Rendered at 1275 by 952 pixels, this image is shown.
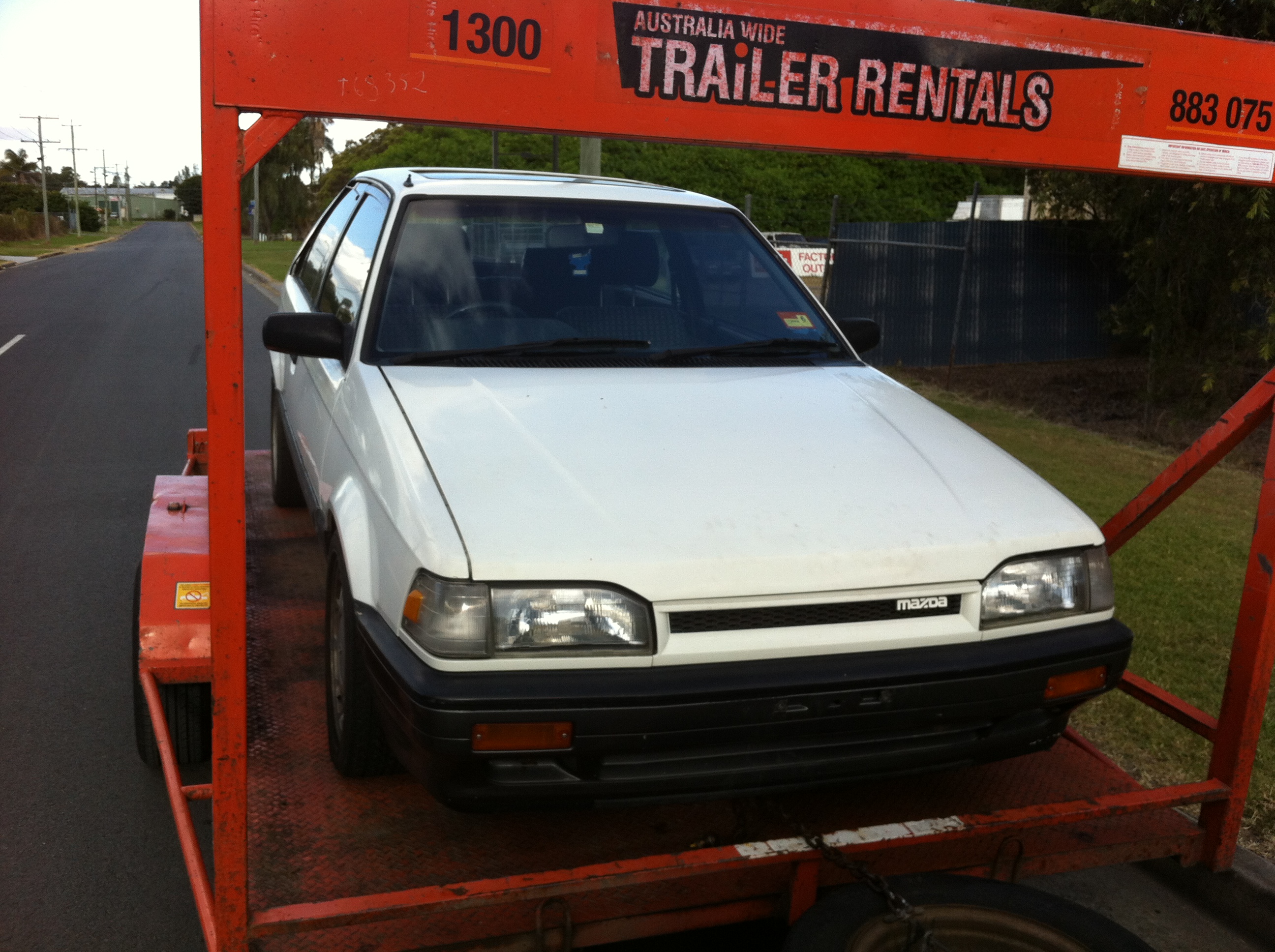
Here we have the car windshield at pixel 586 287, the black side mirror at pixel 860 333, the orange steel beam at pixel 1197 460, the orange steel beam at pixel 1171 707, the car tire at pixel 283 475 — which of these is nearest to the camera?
the orange steel beam at pixel 1197 460

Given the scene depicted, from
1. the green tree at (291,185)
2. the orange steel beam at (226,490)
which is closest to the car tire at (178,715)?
the orange steel beam at (226,490)

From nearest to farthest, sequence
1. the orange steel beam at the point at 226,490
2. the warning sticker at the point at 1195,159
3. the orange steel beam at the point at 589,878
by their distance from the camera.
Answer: the orange steel beam at the point at 226,490, the orange steel beam at the point at 589,878, the warning sticker at the point at 1195,159

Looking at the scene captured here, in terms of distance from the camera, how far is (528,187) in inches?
167

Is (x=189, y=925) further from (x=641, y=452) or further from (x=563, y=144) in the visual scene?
(x=563, y=144)

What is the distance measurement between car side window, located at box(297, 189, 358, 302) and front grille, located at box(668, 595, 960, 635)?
2.98m

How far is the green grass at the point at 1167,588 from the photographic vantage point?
4.14m

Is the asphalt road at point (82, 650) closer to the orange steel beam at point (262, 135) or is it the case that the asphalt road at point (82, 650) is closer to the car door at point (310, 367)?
the car door at point (310, 367)

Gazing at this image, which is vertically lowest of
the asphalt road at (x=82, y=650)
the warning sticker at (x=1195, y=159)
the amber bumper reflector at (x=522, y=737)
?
the asphalt road at (x=82, y=650)

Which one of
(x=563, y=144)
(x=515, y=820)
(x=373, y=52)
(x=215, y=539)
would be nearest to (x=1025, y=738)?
(x=515, y=820)

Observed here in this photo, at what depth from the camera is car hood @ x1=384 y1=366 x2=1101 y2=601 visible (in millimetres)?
2615

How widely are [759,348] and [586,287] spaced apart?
609mm

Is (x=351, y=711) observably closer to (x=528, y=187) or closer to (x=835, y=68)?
(x=835, y=68)

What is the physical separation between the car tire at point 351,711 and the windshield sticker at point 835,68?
1.50 metres

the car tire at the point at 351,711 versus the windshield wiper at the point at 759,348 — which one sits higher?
the windshield wiper at the point at 759,348
